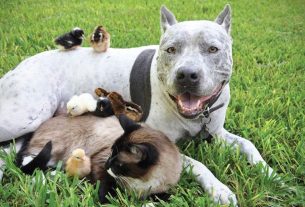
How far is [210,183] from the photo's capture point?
10.7 feet

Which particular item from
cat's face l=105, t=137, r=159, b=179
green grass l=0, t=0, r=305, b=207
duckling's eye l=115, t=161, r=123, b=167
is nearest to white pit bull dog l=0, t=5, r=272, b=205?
green grass l=0, t=0, r=305, b=207

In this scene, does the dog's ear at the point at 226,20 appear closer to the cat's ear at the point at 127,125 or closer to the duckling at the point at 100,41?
the duckling at the point at 100,41

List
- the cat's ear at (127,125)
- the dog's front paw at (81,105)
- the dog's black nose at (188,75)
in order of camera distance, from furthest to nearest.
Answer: the dog's front paw at (81,105) < the dog's black nose at (188,75) < the cat's ear at (127,125)

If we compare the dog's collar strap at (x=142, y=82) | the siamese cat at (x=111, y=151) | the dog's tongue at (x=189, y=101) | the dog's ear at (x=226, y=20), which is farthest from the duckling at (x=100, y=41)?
the dog's tongue at (x=189, y=101)

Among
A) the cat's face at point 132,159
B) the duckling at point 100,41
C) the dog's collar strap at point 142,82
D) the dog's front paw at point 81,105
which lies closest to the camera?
the cat's face at point 132,159

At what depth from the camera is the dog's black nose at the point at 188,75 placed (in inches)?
129

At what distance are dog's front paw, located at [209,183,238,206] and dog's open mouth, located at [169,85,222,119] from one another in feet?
1.81

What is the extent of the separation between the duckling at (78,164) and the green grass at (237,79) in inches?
2.7

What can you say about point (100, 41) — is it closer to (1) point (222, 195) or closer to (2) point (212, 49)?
(2) point (212, 49)

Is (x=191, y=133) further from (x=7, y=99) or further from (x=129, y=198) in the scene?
(x=7, y=99)

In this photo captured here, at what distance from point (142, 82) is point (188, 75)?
787 millimetres

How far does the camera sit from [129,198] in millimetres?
3088

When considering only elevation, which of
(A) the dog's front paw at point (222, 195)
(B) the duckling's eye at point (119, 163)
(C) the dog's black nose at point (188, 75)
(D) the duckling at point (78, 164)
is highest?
(C) the dog's black nose at point (188, 75)

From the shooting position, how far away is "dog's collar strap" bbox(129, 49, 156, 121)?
12.9 ft
